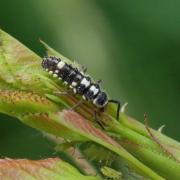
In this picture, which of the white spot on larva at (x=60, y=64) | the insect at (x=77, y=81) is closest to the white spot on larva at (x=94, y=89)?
the insect at (x=77, y=81)

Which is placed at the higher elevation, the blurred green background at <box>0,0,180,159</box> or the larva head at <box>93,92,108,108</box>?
the blurred green background at <box>0,0,180,159</box>

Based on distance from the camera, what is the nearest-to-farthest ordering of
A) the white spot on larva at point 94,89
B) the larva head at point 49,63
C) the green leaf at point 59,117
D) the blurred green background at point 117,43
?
the green leaf at point 59,117
the larva head at point 49,63
the white spot on larva at point 94,89
the blurred green background at point 117,43

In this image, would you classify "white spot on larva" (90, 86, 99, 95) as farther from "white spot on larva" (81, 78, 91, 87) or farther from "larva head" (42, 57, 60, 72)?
"larva head" (42, 57, 60, 72)

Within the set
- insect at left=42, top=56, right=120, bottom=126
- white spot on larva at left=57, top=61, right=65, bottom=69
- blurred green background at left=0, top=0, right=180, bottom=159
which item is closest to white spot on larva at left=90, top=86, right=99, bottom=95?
insect at left=42, top=56, right=120, bottom=126

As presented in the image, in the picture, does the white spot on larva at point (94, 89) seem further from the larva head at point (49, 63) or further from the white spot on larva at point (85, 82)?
the larva head at point (49, 63)

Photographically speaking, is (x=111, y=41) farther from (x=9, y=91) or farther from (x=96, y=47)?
(x=9, y=91)

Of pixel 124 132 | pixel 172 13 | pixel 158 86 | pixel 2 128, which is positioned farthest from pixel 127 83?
pixel 124 132
